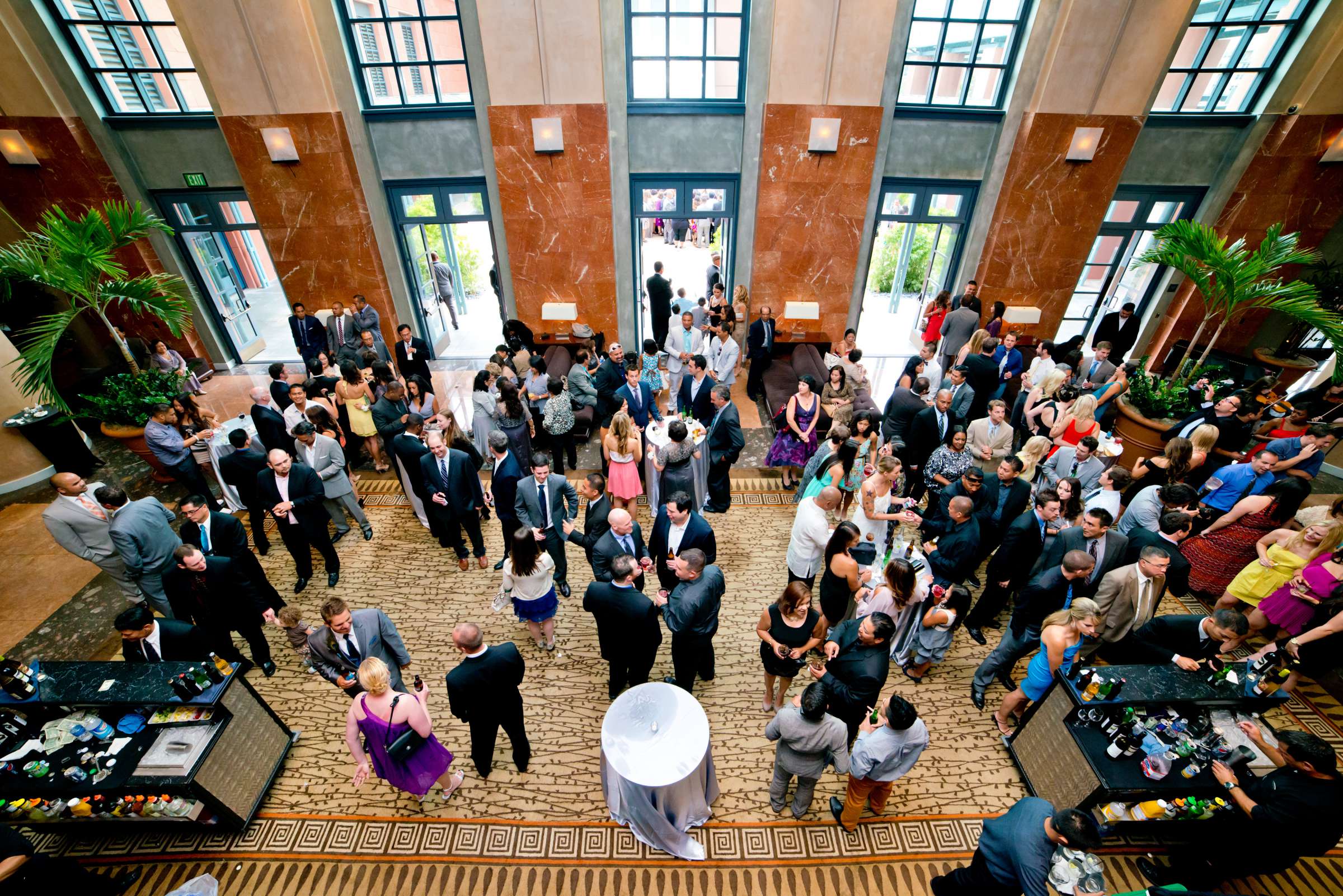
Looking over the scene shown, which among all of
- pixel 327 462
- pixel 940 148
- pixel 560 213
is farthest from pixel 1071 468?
pixel 560 213

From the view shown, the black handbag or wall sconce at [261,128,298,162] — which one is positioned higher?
wall sconce at [261,128,298,162]

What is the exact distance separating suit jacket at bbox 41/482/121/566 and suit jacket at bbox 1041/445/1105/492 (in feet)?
26.6

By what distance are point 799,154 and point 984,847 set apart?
8.74 meters

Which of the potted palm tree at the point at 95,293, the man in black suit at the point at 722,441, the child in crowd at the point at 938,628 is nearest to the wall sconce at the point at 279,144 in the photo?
the potted palm tree at the point at 95,293

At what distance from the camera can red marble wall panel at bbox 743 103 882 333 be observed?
8484 millimetres

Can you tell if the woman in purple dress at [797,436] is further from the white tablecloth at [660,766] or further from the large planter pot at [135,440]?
the large planter pot at [135,440]

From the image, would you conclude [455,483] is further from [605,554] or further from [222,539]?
[605,554]

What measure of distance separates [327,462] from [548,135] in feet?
19.1

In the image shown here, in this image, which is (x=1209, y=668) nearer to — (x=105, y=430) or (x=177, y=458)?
(x=177, y=458)

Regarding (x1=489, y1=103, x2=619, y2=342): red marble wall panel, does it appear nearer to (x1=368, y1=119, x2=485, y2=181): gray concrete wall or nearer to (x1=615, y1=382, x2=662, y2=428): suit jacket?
(x1=368, y1=119, x2=485, y2=181): gray concrete wall

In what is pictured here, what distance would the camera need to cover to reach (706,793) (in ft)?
12.3

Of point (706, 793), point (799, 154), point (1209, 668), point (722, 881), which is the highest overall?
point (799, 154)

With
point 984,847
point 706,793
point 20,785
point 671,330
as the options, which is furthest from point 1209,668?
point 20,785

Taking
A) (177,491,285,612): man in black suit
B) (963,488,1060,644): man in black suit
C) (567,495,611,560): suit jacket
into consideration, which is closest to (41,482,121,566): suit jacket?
(177,491,285,612): man in black suit
